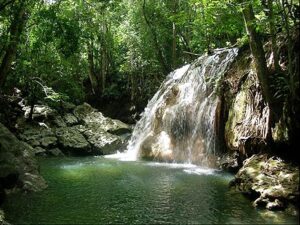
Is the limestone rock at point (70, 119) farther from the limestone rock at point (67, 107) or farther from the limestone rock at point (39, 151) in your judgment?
the limestone rock at point (39, 151)

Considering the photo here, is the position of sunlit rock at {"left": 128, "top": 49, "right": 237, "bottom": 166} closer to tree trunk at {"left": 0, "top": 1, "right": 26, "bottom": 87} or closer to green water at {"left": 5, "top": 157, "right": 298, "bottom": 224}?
green water at {"left": 5, "top": 157, "right": 298, "bottom": 224}

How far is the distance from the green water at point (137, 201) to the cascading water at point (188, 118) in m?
2.06

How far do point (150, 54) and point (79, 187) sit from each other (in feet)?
54.2

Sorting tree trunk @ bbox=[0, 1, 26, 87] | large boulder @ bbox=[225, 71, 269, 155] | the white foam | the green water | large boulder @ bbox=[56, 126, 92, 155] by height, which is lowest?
the green water

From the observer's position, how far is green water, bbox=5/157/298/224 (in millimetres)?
7664

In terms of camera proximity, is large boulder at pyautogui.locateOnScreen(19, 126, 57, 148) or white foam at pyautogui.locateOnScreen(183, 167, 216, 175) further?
large boulder at pyautogui.locateOnScreen(19, 126, 57, 148)

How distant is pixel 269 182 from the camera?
28.7ft

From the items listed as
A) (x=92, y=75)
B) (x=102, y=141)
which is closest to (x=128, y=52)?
(x=92, y=75)

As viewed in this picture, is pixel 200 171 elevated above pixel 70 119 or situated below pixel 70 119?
below

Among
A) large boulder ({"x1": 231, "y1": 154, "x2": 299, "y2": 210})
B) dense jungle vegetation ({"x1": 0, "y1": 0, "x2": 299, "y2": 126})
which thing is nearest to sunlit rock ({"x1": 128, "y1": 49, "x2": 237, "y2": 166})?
dense jungle vegetation ({"x1": 0, "y1": 0, "x2": 299, "y2": 126})

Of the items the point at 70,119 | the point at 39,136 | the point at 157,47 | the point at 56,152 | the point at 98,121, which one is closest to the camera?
the point at 56,152

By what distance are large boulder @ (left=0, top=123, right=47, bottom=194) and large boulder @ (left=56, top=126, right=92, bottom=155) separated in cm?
705

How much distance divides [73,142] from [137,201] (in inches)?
404

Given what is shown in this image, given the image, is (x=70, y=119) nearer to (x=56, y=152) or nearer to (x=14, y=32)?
(x=56, y=152)
